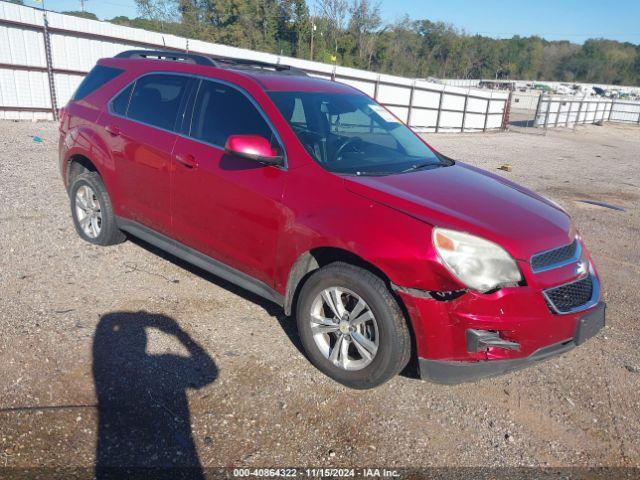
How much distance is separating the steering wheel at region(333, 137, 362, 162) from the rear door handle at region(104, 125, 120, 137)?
6.94 feet

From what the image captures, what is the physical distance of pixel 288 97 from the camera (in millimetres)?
3824

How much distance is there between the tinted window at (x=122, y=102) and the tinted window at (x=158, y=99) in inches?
2.6

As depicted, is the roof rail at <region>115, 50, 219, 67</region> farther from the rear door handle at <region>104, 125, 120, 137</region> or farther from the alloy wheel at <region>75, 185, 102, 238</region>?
the alloy wheel at <region>75, 185, 102, 238</region>

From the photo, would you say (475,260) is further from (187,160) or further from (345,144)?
(187,160)

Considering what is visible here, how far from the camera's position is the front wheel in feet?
9.48

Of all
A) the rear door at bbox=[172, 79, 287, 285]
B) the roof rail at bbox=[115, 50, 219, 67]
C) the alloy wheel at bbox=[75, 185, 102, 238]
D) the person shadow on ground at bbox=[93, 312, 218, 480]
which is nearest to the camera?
the person shadow on ground at bbox=[93, 312, 218, 480]

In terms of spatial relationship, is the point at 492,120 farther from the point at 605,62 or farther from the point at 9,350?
the point at 605,62

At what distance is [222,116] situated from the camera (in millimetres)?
3883

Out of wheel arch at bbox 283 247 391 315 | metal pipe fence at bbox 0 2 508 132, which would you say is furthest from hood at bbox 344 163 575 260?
metal pipe fence at bbox 0 2 508 132

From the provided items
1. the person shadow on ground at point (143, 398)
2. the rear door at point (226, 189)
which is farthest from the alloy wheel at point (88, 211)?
the person shadow on ground at point (143, 398)

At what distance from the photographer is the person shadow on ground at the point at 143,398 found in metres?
2.50

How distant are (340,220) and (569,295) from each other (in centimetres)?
141

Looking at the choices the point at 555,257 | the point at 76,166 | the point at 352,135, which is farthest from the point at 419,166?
the point at 76,166

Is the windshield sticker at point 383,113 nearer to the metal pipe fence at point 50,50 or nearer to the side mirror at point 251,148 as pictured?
the side mirror at point 251,148
